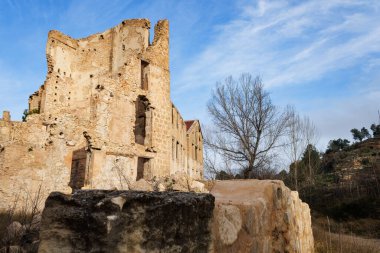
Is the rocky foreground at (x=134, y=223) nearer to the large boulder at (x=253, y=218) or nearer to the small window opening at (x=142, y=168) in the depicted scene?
the large boulder at (x=253, y=218)

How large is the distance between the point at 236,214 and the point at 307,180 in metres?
27.0

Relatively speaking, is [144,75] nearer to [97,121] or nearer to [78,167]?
[97,121]

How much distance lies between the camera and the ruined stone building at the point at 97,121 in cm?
1547

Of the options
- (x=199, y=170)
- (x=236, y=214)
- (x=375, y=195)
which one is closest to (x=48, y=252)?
(x=236, y=214)

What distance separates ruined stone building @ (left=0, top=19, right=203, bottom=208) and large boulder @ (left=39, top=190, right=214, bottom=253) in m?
11.8

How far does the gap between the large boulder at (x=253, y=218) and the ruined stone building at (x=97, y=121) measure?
33.4 feet

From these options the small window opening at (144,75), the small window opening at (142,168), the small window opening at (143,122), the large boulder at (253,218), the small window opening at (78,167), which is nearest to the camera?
the large boulder at (253,218)

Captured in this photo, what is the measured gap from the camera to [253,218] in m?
2.67

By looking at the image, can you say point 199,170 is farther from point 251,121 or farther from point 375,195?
point 375,195

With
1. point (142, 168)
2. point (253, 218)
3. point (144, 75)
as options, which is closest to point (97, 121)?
point (142, 168)

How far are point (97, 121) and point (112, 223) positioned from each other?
52.1 ft

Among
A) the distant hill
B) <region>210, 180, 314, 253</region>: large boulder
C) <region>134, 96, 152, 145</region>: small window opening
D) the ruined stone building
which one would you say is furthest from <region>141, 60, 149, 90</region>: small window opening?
<region>210, 180, 314, 253</region>: large boulder

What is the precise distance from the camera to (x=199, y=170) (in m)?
32.6

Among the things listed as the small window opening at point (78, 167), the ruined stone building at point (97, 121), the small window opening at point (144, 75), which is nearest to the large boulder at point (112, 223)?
the ruined stone building at point (97, 121)
